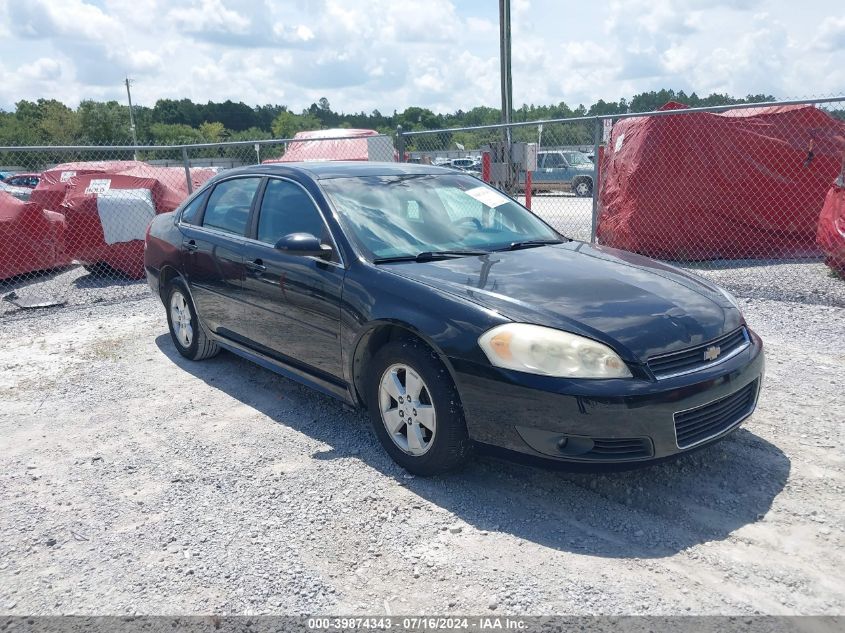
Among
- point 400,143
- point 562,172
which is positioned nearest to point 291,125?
point 562,172

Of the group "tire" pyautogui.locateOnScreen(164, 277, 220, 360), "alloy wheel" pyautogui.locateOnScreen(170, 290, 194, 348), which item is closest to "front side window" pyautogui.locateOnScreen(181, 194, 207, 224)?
"tire" pyautogui.locateOnScreen(164, 277, 220, 360)

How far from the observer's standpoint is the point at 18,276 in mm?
9891

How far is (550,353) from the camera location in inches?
123

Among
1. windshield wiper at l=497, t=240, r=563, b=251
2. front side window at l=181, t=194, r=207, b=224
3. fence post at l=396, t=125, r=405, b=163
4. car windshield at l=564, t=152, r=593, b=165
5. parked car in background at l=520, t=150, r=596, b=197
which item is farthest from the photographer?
parked car in background at l=520, t=150, r=596, b=197

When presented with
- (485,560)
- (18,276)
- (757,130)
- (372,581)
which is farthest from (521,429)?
(18,276)

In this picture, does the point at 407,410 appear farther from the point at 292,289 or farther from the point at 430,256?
the point at 292,289

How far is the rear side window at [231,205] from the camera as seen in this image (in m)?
4.94

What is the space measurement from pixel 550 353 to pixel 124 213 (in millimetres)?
8067

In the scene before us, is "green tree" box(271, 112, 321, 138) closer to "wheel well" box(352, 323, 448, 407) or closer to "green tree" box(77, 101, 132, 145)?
"green tree" box(77, 101, 132, 145)

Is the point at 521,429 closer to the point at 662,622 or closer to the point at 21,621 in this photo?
the point at 662,622

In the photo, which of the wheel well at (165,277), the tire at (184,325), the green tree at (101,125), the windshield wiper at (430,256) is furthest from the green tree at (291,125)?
the windshield wiper at (430,256)

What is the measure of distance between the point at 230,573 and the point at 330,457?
3.67 feet

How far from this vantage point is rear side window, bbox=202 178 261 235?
4.94 meters

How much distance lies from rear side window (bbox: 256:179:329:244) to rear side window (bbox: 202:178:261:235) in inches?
8.4
